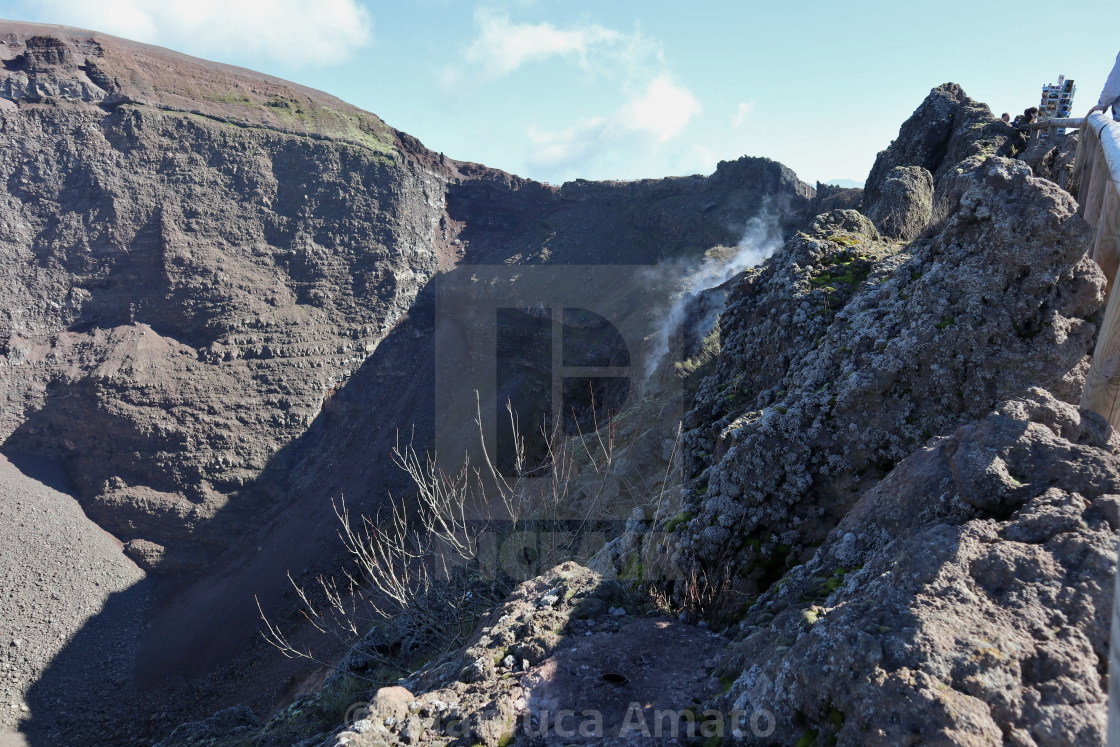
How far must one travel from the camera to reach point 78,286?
2391 centimetres

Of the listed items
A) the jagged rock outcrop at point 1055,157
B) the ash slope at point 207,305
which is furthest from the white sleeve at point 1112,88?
the ash slope at point 207,305

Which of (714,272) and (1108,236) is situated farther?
(714,272)

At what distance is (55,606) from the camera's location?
17.7m

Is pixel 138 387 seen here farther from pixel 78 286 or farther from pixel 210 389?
pixel 78 286

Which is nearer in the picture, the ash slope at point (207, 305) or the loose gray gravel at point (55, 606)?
the loose gray gravel at point (55, 606)

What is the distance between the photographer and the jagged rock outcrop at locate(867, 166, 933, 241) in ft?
25.0

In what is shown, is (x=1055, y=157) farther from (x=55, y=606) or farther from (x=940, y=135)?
(x=55, y=606)

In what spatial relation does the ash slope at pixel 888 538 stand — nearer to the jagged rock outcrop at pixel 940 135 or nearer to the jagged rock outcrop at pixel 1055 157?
the jagged rock outcrop at pixel 1055 157

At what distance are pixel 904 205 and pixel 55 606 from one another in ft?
76.2

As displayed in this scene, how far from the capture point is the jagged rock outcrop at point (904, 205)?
7633 millimetres

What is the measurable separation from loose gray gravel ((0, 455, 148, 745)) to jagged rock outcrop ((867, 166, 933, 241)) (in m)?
20.9

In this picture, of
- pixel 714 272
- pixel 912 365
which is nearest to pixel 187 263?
pixel 714 272

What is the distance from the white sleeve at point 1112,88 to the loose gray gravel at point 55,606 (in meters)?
21.7

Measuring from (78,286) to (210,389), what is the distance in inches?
270
